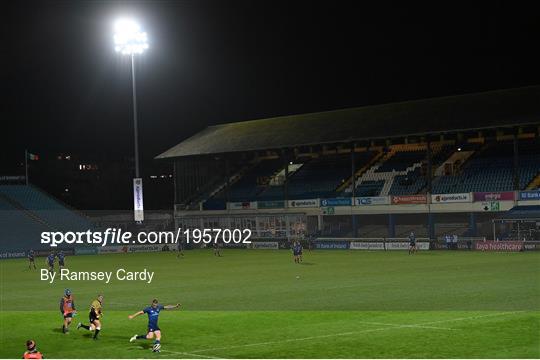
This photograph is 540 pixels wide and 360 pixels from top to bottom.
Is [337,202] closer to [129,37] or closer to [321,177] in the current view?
[321,177]

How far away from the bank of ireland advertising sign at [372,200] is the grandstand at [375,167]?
9 cm

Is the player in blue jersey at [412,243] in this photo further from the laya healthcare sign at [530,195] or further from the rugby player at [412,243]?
the laya healthcare sign at [530,195]

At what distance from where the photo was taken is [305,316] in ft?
83.2

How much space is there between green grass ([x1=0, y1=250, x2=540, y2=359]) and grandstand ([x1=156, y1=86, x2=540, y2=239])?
19459 millimetres

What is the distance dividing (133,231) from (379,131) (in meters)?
28.6

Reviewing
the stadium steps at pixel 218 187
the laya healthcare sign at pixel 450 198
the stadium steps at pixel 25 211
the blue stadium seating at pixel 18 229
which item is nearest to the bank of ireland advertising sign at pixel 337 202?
the laya healthcare sign at pixel 450 198

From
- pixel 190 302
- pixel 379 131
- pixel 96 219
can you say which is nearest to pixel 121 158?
pixel 96 219

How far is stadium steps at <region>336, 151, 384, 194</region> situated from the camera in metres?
76.2

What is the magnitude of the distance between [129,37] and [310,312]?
31.6m

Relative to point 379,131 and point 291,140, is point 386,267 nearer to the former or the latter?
point 379,131

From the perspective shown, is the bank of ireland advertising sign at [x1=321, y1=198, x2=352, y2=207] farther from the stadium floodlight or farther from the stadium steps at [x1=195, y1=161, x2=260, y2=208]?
the stadium floodlight

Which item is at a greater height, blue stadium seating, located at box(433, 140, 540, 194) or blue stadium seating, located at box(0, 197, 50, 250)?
blue stadium seating, located at box(433, 140, 540, 194)

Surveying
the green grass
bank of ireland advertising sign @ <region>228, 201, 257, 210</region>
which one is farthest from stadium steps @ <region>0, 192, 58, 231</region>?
the green grass

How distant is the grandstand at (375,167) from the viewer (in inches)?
2532
